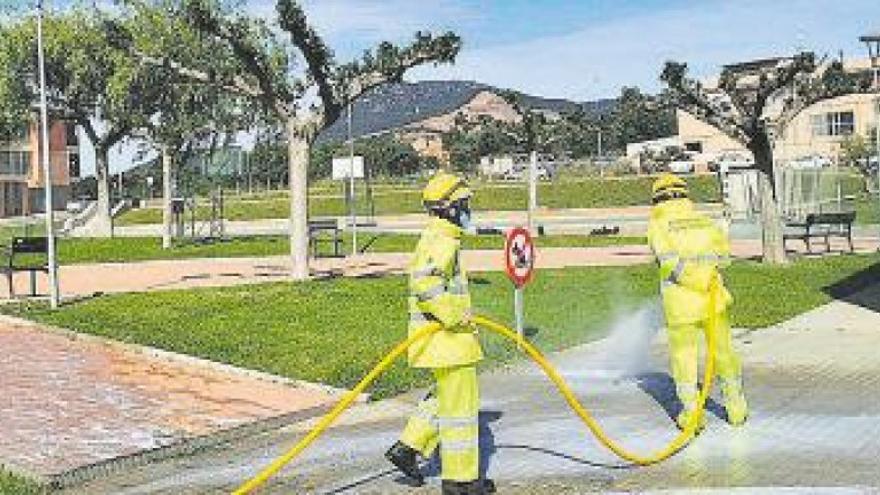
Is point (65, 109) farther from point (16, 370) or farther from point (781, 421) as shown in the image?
point (781, 421)

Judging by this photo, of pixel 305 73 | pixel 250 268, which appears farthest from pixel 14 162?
pixel 305 73

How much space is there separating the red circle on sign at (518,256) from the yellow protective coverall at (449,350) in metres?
5.38

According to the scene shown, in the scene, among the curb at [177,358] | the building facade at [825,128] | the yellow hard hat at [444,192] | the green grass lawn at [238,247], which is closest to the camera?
the yellow hard hat at [444,192]

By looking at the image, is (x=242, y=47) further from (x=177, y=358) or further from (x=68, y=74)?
(x=68, y=74)

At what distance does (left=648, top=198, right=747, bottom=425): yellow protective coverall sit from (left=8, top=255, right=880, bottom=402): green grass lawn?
3240 mm

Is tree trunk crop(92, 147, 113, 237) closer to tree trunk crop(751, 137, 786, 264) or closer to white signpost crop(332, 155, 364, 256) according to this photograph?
white signpost crop(332, 155, 364, 256)

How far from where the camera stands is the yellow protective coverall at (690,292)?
8625mm

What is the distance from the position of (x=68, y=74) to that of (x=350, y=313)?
33243 millimetres

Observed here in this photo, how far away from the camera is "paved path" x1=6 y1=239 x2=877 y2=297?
71.3 feet

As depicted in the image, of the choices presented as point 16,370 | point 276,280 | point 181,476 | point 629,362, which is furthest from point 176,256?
point 181,476

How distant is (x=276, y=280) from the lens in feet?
68.8

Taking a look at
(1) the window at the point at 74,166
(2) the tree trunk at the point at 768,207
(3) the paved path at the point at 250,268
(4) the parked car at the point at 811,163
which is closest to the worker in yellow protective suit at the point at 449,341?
(3) the paved path at the point at 250,268

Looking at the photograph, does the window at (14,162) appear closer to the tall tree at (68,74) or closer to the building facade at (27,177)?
the building facade at (27,177)

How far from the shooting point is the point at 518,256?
12.6 m
